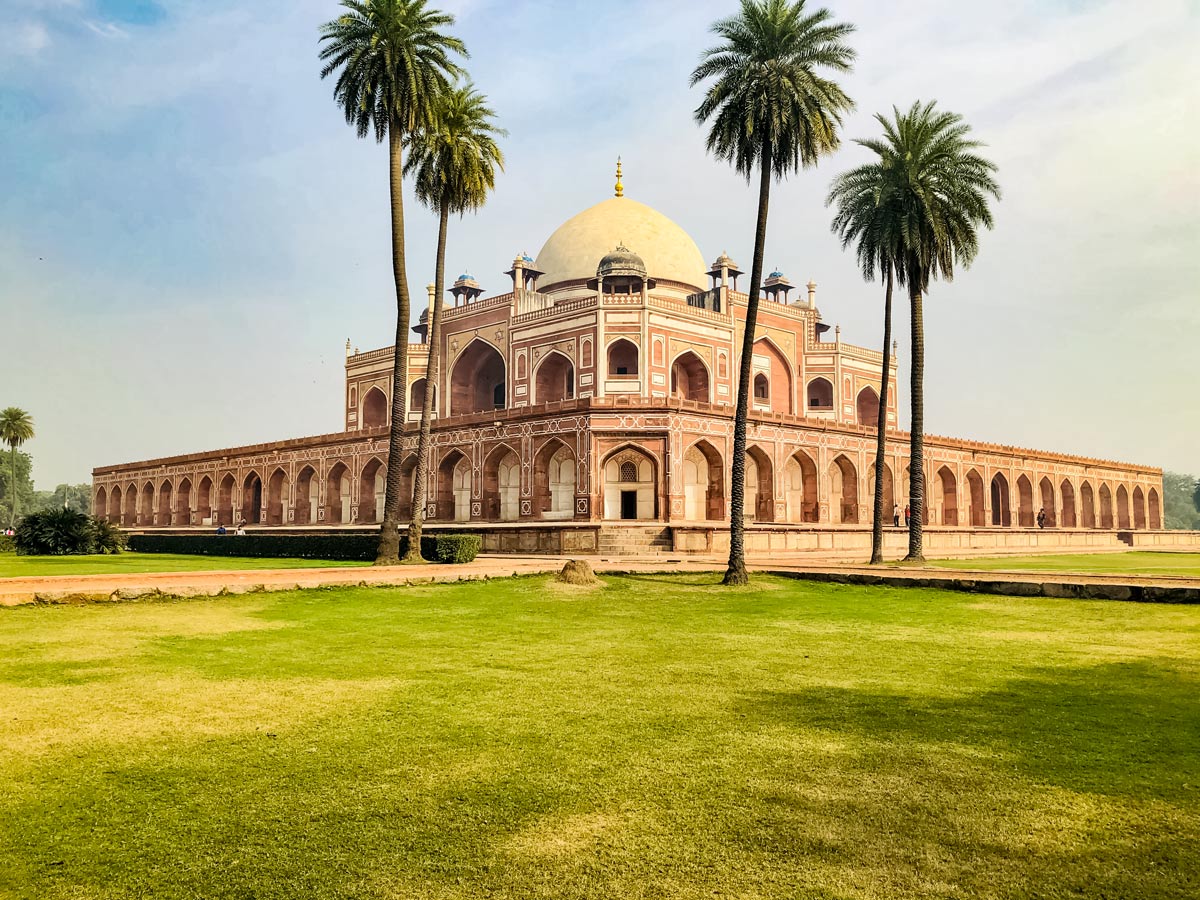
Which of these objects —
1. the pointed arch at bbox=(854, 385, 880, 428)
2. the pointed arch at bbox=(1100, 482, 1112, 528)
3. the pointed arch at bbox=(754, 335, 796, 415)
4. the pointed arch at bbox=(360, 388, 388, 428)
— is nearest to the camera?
the pointed arch at bbox=(754, 335, 796, 415)

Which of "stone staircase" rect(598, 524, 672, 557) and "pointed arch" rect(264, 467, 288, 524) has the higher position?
"pointed arch" rect(264, 467, 288, 524)

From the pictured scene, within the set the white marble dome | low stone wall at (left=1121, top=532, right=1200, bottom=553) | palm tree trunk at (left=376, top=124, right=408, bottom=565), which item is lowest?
low stone wall at (left=1121, top=532, right=1200, bottom=553)

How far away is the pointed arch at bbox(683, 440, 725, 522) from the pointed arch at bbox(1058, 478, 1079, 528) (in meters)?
27.4

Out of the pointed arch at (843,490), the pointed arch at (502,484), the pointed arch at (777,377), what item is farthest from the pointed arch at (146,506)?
the pointed arch at (843,490)

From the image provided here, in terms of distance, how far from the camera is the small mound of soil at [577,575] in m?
14.5

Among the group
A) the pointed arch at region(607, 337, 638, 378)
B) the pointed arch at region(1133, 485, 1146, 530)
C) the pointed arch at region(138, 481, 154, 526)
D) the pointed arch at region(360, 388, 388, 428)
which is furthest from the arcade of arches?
the pointed arch at region(360, 388, 388, 428)

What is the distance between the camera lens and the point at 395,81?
1959cm

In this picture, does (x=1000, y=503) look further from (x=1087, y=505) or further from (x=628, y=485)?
(x=628, y=485)

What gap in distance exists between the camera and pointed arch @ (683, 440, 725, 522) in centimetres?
3203

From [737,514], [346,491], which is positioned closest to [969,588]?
[737,514]

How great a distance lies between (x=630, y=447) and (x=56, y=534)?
18.1m

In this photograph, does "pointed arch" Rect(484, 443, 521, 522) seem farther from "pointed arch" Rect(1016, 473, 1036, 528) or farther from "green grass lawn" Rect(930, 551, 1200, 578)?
"pointed arch" Rect(1016, 473, 1036, 528)

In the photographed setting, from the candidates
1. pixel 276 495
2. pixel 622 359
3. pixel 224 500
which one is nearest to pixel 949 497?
pixel 622 359

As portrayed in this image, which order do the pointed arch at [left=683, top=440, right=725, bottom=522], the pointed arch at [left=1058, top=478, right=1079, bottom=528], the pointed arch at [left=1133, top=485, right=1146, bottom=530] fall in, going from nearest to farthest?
the pointed arch at [left=683, top=440, right=725, bottom=522] < the pointed arch at [left=1058, top=478, right=1079, bottom=528] < the pointed arch at [left=1133, top=485, right=1146, bottom=530]
